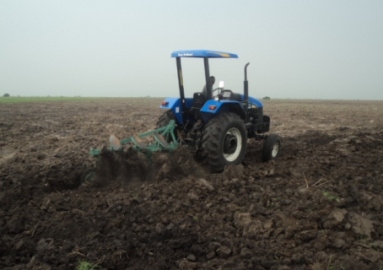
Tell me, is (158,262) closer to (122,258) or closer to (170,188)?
(122,258)

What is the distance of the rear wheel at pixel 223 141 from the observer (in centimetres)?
604

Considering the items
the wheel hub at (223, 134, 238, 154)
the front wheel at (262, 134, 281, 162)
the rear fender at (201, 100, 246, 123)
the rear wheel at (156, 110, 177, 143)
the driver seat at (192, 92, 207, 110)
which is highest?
the driver seat at (192, 92, 207, 110)

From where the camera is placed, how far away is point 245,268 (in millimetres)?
3096

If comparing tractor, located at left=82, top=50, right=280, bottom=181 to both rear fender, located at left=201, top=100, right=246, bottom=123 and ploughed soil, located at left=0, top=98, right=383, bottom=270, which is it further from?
ploughed soil, located at left=0, top=98, right=383, bottom=270

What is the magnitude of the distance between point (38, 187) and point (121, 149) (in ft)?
4.46

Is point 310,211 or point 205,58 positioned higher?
point 205,58

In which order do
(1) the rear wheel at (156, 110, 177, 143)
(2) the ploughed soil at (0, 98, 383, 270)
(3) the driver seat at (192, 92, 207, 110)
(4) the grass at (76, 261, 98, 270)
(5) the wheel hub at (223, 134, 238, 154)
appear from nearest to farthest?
(4) the grass at (76, 261, 98, 270) → (2) the ploughed soil at (0, 98, 383, 270) → (5) the wheel hub at (223, 134, 238, 154) → (3) the driver seat at (192, 92, 207, 110) → (1) the rear wheel at (156, 110, 177, 143)

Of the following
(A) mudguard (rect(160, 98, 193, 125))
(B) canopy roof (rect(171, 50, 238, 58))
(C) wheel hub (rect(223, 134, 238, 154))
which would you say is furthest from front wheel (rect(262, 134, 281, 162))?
(B) canopy roof (rect(171, 50, 238, 58))

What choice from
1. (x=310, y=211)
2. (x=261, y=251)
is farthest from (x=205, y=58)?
(x=261, y=251)

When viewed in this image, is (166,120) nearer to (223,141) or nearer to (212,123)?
(212,123)

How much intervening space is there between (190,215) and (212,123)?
2258 mm

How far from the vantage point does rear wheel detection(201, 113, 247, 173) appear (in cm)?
604

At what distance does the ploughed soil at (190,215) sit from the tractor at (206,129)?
0.92 feet

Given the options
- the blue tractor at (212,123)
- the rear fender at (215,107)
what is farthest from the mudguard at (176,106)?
the rear fender at (215,107)
